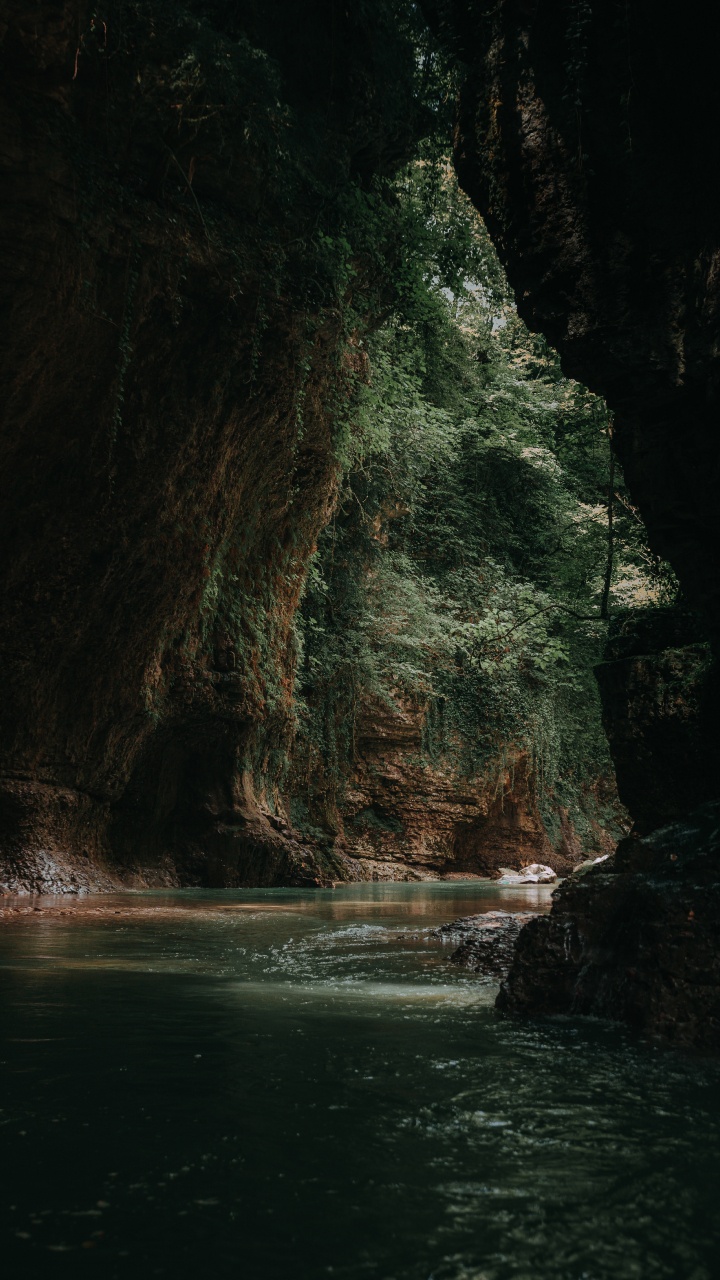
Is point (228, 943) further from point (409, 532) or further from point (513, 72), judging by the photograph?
point (409, 532)

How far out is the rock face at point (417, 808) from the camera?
21594 millimetres

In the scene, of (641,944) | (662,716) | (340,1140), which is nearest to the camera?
(340,1140)

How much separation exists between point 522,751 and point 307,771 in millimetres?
6074

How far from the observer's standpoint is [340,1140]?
2.38 metres

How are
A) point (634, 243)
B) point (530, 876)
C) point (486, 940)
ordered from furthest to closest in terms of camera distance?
point (530, 876) < point (486, 940) < point (634, 243)

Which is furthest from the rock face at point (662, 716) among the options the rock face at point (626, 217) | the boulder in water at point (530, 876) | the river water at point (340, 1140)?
the boulder in water at point (530, 876)

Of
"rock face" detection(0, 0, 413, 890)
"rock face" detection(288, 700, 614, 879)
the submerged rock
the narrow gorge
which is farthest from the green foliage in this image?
the submerged rock

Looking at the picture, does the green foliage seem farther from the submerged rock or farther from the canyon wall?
the submerged rock

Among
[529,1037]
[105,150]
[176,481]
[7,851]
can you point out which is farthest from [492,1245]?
[7,851]

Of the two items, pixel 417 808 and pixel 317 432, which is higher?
pixel 317 432

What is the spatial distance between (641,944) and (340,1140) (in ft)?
6.28

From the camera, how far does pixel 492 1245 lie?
5.95ft

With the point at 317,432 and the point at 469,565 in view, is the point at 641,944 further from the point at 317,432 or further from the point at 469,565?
the point at 469,565

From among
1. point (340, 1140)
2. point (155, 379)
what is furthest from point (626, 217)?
point (340, 1140)
